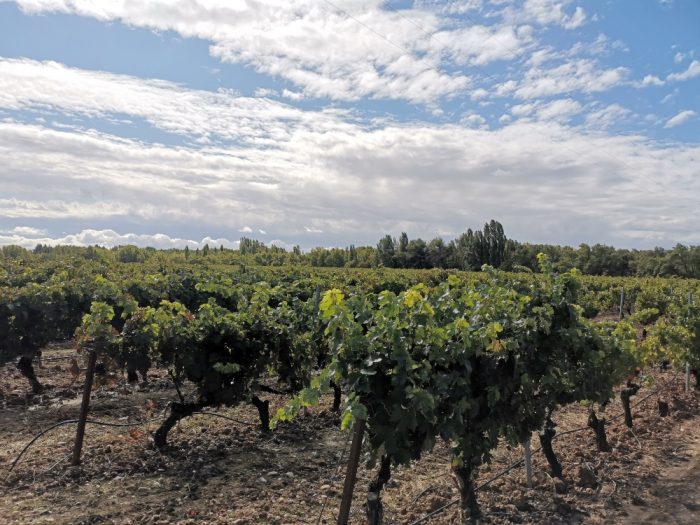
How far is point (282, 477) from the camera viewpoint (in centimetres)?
602

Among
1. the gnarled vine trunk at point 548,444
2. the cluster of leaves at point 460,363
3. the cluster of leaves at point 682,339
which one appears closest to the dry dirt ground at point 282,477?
the gnarled vine trunk at point 548,444

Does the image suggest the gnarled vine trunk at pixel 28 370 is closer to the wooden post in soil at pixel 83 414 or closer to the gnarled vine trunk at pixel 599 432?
the wooden post in soil at pixel 83 414

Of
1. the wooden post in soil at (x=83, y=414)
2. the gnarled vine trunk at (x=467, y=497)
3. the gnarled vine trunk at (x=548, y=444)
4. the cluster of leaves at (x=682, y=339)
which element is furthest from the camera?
the cluster of leaves at (x=682, y=339)

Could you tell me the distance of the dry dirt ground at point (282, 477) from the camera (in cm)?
516

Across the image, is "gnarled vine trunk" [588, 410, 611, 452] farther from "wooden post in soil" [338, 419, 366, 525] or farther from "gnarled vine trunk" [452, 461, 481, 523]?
"wooden post in soil" [338, 419, 366, 525]

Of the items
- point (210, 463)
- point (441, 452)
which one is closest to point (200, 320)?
point (210, 463)

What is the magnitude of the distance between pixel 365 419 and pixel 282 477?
106 inches

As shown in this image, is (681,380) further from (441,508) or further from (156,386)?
(156,386)

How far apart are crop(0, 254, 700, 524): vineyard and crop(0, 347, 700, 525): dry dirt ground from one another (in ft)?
0.09

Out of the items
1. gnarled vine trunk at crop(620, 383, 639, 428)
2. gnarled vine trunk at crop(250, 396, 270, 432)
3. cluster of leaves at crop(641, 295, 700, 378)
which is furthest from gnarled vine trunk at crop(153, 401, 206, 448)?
cluster of leaves at crop(641, 295, 700, 378)

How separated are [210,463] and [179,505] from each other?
3.74 ft

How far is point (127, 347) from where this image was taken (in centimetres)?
704

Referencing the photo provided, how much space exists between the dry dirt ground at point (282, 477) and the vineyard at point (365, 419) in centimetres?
3

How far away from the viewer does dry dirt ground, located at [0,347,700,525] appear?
16.9ft
